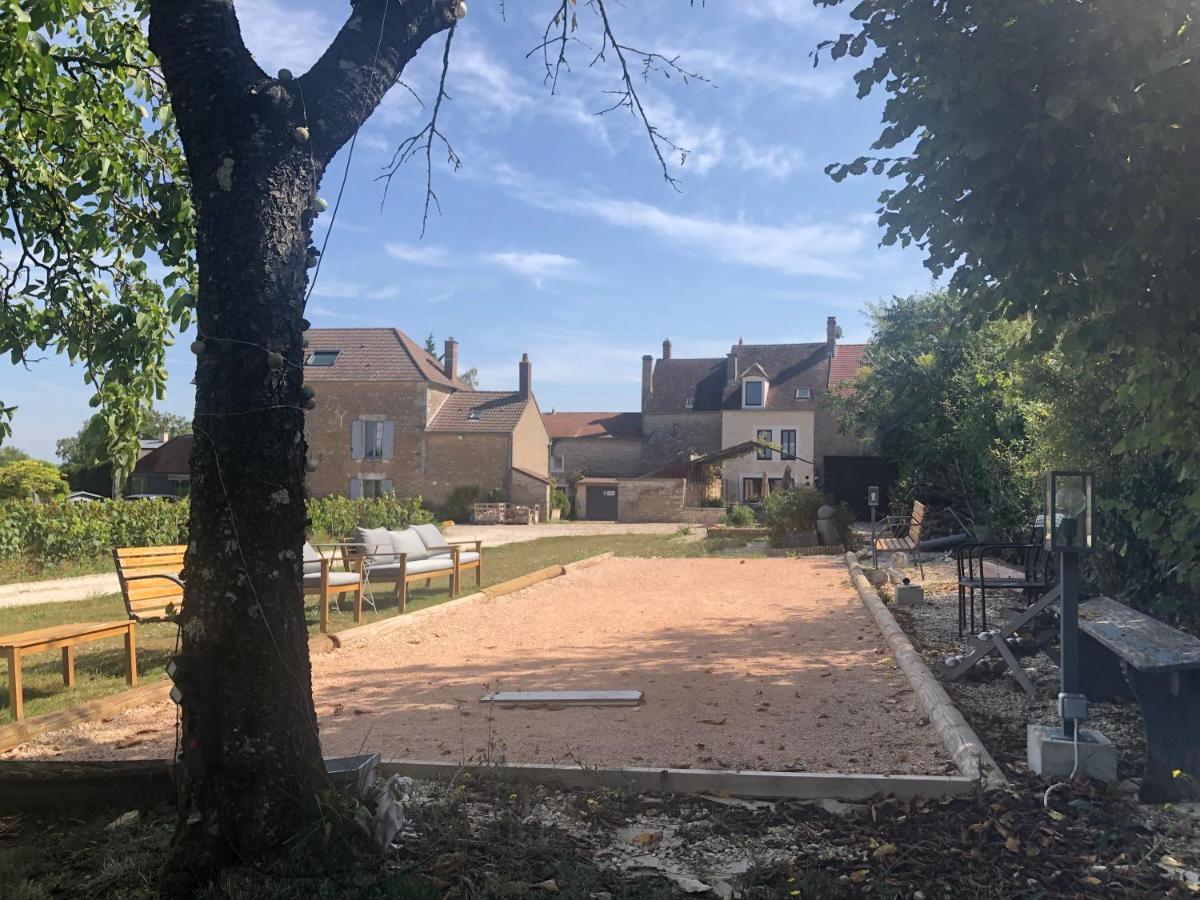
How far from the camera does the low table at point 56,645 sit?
5.05m

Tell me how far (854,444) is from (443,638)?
1371 inches

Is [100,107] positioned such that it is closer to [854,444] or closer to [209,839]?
[209,839]

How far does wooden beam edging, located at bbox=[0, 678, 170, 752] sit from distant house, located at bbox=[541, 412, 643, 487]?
42266mm

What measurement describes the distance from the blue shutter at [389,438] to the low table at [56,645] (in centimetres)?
3361

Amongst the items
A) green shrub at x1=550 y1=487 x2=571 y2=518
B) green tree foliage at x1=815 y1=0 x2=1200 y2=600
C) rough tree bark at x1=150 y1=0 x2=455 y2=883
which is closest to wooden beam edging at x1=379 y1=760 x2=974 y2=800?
rough tree bark at x1=150 y1=0 x2=455 y2=883

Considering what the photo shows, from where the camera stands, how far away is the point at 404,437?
39312 mm

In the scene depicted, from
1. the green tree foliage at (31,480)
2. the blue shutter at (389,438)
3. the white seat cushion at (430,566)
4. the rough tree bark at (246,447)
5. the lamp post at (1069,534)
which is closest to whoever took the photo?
the rough tree bark at (246,447)

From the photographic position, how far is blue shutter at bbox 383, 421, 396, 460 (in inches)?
1550

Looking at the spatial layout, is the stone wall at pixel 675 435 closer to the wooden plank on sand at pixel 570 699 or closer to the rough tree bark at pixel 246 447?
the wooden plank on sand at pixel 570 699

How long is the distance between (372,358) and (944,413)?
90.6ft

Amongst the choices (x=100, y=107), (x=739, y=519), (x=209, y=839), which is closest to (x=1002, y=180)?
(x=209, y=839)

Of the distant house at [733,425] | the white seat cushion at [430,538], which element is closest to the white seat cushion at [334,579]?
the white seat cushion at [430,538]

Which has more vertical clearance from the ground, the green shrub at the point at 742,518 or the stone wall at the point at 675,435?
the stone wall at the point at 675,435

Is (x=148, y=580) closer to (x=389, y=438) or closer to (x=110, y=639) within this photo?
(x=110, y=639)
